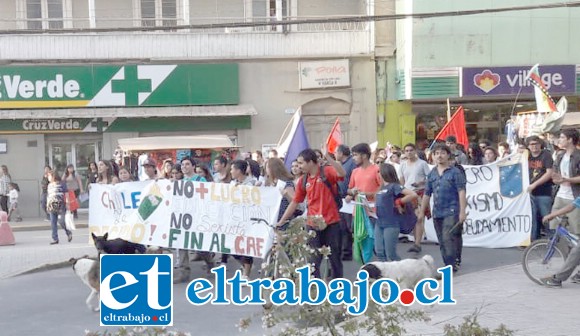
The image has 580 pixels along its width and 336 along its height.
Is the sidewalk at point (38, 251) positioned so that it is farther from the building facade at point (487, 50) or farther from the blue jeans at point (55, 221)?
the building facade at point (487, 50)

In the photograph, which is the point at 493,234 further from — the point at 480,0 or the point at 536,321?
the point at 480,0

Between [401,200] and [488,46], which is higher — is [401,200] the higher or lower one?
the lower one

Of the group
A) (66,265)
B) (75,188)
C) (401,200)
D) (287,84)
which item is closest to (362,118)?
(287,84)

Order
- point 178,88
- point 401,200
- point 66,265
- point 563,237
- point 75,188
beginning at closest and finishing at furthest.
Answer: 1. point 563,237
2. point 401,200
3. point 66,265
4. point 75,188
5. point 178,88

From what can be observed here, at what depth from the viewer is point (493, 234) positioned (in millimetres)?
12234

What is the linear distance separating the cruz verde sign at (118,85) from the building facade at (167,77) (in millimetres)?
31

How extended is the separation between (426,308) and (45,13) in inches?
779

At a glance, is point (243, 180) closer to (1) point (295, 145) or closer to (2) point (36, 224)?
(1) point (295, 145)

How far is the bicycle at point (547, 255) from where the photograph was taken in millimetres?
8344

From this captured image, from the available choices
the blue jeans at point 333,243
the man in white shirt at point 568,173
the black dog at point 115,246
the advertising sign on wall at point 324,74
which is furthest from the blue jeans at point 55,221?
the advertising sign on wall at point 324,74

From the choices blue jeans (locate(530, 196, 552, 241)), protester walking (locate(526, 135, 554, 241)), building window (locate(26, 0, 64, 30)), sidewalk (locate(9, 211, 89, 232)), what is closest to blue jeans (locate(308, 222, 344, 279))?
protester walking (locate(526, 135, 554, 241))

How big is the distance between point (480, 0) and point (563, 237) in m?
14.0

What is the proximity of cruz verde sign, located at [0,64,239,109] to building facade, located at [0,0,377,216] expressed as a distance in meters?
0.03

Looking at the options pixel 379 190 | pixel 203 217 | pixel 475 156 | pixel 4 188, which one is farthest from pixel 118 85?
pixel 379 190
